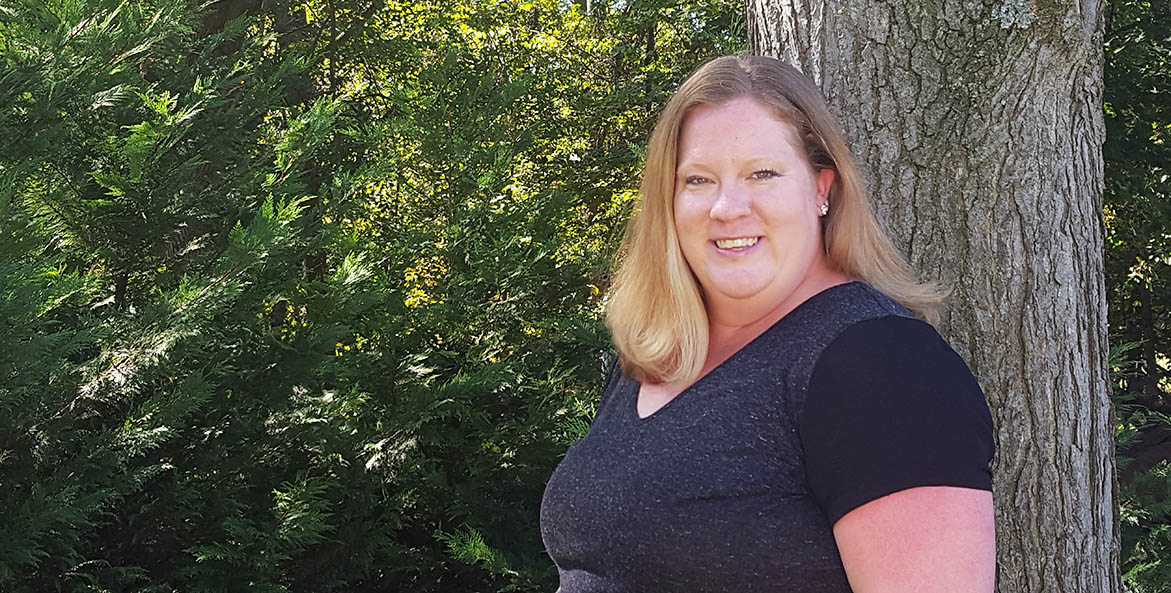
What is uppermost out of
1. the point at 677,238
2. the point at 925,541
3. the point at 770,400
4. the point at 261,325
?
the point at 677,238

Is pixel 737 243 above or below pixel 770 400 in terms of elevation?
above

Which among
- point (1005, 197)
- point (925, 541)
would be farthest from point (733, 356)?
point (1005, 197)

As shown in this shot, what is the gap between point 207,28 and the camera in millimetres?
5535

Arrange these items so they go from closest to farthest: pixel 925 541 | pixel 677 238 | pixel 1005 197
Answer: pixel 925 541 → pixel 677 238 → pixel 1005 197

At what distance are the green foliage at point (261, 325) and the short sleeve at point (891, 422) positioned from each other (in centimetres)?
197

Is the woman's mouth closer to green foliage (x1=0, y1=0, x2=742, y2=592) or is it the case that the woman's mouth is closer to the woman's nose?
the woman's nose

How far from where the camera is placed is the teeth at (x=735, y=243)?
167 cm

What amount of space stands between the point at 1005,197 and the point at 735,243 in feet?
2.50

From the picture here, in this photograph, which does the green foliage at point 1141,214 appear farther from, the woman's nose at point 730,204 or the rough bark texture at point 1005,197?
the woman's nose at point 730,204

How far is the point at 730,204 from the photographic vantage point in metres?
1.66

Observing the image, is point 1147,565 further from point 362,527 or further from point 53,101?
point 53,101

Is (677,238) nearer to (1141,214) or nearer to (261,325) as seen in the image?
(261,325)

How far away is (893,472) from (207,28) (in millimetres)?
4986

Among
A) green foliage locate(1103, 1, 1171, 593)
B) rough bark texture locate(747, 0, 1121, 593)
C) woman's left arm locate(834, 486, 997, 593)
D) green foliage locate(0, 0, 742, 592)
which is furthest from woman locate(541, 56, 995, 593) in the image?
green foliage locate(1103, 1, 1171, 593)
